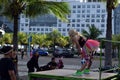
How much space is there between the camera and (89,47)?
833 centimetres

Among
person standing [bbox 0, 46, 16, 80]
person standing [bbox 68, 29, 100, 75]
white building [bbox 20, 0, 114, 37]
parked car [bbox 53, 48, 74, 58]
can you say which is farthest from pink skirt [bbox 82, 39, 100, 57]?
white building [bbox 20, 0, 114, 37]

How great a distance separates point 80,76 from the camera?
23.8 ft

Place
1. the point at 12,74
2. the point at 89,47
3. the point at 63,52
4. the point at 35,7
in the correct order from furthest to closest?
the point at 63,52 → the point at 35,7 → the point at 89,47 → the point at 12,74

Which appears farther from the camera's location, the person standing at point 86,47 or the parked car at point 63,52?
the parked car at point 63,52

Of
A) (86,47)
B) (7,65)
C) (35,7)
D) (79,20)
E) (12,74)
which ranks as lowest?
(79,20)

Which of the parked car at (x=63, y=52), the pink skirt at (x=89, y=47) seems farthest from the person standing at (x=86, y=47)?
the parked car at (x=63, y=52)

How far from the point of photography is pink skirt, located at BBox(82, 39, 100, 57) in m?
8.27

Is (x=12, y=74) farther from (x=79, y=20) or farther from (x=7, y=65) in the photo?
(x=79, y=20)

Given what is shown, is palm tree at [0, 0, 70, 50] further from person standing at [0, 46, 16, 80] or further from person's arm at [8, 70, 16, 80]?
person's arm at [8, 70, 16, 80]

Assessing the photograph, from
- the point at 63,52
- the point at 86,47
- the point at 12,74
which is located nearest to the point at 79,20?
the point at 63,52

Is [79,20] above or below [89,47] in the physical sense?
below

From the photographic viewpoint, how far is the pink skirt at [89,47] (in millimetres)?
8273

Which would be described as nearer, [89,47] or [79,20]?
[89,47]

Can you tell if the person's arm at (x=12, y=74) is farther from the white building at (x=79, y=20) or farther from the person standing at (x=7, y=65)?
the white building at (x=79, y=20)
